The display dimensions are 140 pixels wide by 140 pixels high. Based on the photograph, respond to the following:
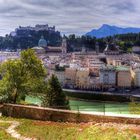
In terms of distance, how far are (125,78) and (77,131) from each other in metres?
87.0

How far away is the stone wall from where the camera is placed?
10547mm

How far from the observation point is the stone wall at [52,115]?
10.5m

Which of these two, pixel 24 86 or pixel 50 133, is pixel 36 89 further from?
pixel 50 133

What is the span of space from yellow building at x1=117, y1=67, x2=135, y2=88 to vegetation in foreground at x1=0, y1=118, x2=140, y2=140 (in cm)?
8463

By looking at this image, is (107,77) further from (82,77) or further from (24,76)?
(24,76)

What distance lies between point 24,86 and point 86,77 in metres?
70.5

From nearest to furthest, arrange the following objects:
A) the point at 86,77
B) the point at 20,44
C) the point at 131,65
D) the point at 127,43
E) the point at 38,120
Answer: the point at 38,120, the point at 86,77, the point at 131,65, the point at 127,43, the point at 20,44

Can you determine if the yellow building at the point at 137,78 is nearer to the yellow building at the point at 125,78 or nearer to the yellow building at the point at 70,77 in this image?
the yellow building at the point at 125,78

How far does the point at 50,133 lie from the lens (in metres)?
9.52

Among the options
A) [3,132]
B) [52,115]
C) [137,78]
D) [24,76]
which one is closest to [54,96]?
[24,76]

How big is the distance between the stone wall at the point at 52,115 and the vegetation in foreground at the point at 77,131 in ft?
1.73

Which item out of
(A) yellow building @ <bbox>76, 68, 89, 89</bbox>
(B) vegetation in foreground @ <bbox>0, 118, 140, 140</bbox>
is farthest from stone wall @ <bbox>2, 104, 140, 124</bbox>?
(A) yellow building @ <bbox>76, 68, 89, 89</bbox>

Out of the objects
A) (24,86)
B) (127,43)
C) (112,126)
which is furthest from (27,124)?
(127,43)

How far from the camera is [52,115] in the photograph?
1159cm
